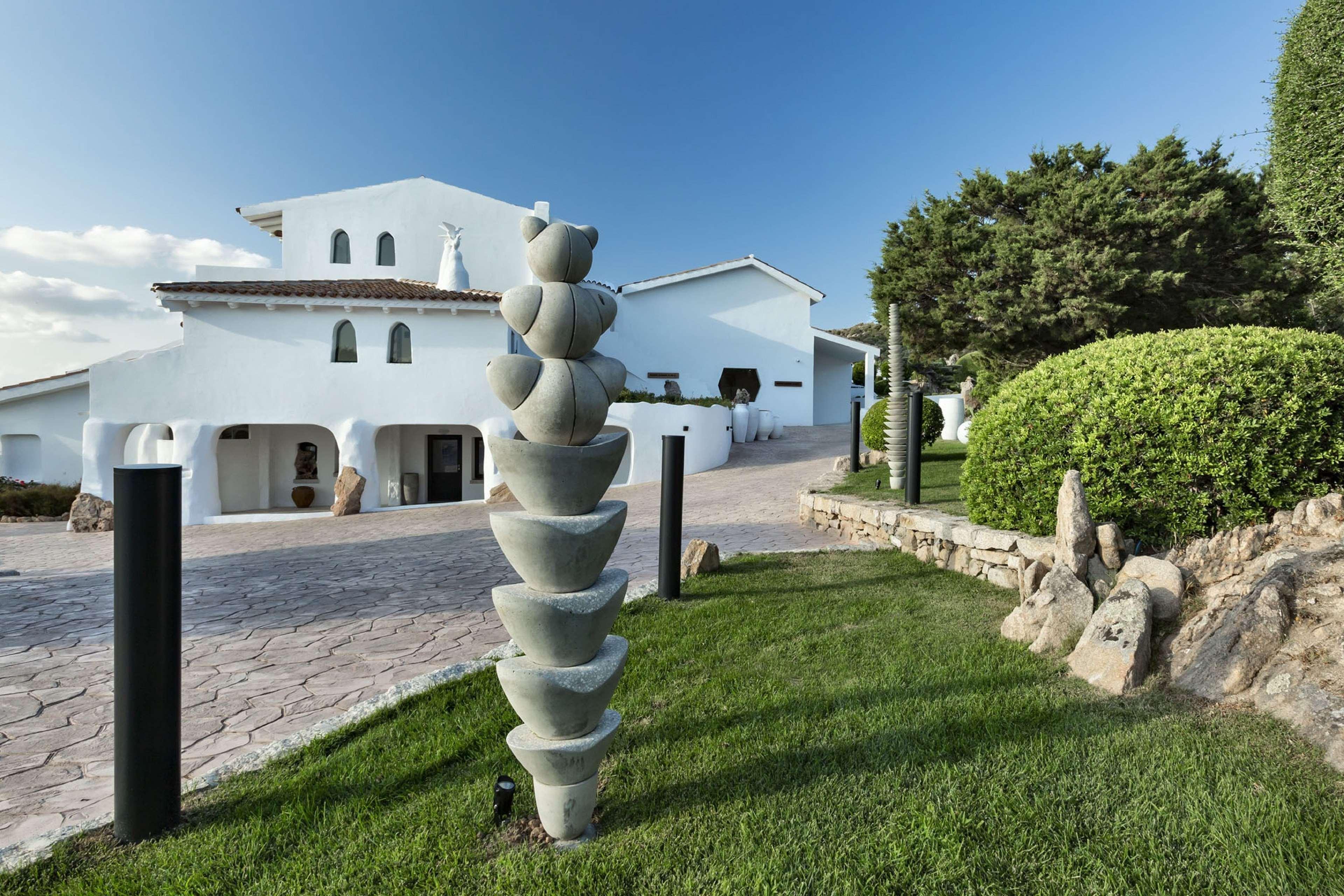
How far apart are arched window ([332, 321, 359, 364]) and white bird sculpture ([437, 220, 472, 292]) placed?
3.30 meters

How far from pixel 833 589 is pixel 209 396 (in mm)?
16637

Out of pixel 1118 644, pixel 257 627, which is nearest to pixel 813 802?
pixel 1118 644

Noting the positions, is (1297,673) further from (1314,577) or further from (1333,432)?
(1333,432)

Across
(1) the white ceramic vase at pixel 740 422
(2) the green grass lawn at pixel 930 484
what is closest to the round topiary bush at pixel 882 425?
(2) the green grass lawn at pixel 930 484

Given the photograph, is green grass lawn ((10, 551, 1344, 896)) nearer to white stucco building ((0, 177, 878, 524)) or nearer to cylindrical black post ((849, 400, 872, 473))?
cylindrical black post ((849, 400, 872, 473))

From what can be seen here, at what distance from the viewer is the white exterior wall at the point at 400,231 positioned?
20.7m

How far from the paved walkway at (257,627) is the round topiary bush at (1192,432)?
3.71 metres

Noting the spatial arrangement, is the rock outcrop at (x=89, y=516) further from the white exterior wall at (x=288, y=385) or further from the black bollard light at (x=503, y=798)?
the black bollard light at (x=503, y=798)

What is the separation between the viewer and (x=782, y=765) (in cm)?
287

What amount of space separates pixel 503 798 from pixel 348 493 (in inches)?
563

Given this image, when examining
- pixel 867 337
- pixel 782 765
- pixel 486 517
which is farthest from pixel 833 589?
pixel 867 337

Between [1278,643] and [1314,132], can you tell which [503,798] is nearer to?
[1278,643]

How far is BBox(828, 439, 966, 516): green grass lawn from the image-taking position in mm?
8430

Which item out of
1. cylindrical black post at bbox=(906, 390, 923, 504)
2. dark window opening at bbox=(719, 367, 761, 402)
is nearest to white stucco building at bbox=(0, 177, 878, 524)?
dark window opening at bbox=(719, 367, 761, 402)
